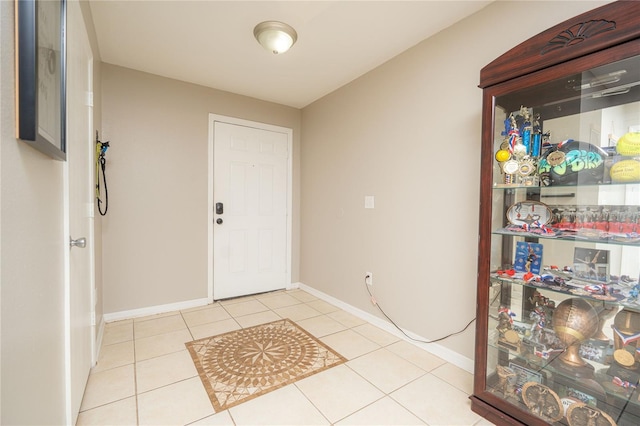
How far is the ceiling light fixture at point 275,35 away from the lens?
81.6 inches

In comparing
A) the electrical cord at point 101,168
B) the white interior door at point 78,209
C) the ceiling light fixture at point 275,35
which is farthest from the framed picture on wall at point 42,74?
the electrical cord at point 101,168

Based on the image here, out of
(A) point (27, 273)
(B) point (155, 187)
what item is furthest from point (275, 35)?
(A) point (27, 273)

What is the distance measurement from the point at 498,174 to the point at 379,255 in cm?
136

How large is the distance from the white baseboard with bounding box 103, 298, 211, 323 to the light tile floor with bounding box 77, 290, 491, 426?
11cm

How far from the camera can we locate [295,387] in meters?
1.81

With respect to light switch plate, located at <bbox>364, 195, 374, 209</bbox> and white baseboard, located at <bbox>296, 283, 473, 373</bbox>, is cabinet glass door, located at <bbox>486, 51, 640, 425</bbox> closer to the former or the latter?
white baseboard, located at <bbox>296, 283, 473, 373</bbox>

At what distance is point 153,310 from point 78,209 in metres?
1.82

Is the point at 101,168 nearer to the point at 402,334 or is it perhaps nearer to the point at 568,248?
the point at 402,334

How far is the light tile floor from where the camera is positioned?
5.11 feet

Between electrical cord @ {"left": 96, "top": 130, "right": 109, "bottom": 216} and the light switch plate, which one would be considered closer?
electrical cord @ {"left": 96, "top": 130, "right": 109, "bottom": 216}

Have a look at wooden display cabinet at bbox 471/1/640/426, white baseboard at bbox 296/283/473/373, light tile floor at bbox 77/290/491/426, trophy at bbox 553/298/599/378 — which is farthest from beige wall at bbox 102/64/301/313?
trophy at bbox 553/298/599/378

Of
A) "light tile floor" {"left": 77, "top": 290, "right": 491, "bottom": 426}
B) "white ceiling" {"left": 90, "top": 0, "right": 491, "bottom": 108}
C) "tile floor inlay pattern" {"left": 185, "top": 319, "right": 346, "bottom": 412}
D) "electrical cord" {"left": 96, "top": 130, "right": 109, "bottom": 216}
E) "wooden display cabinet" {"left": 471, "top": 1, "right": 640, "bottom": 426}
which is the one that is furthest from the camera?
"electrical cord" {"left": 96, "top": 130, "right": 109, "bottom": 216}

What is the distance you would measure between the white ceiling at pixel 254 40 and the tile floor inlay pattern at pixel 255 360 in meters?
2.48

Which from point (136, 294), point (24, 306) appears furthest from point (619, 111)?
point (136, 294)
